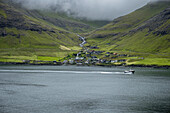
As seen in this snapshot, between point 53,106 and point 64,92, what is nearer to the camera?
point 53,106

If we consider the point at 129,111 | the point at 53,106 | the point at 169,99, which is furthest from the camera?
the point at 169,99

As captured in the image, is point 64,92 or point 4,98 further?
point 64,92

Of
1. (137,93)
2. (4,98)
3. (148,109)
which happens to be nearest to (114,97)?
(137,93)

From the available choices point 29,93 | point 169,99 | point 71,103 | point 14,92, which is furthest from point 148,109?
point 14,92

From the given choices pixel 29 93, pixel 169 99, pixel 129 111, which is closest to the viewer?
pixel 129 111

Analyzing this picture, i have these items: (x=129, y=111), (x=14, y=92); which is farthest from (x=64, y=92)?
(x=129, y=111)

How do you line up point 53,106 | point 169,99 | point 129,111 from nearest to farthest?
point 129,111
point 53,106
point 169,99

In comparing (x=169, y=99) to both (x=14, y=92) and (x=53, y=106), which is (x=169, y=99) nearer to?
(x=53, y=106)

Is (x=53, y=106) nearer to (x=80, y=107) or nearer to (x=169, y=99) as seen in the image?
(x=80, y=107)

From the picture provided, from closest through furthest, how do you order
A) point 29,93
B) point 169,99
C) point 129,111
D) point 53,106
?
point 129,111, point 53,106, point 169,99, point 29,93
